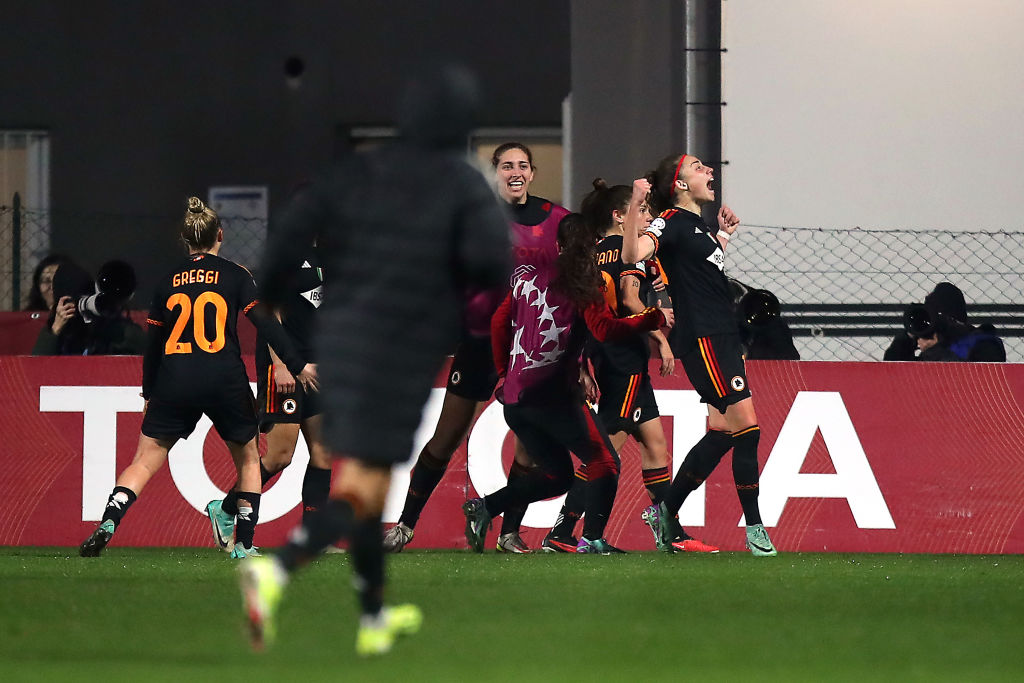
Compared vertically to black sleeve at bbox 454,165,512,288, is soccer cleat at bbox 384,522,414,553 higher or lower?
lower

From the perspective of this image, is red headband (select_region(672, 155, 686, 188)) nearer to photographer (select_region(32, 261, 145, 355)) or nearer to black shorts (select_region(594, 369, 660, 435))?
black shorts (select_region(594, 369, 660, 435))

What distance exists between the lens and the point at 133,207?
18.5 m

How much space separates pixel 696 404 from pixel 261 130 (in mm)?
10536

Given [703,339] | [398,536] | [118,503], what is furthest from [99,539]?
[703,339]

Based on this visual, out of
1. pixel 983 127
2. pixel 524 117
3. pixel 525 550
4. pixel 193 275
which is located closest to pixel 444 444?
pixel 525 550

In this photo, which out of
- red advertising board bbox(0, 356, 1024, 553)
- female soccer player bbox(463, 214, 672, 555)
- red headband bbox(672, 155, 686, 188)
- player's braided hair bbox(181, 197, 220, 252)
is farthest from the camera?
red advertising board bbox(0, 356, 1024, 553)

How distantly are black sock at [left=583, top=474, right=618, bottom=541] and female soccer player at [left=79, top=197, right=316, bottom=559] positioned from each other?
58.1 inches

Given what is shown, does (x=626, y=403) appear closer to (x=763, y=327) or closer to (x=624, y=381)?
(x=624, y=381)

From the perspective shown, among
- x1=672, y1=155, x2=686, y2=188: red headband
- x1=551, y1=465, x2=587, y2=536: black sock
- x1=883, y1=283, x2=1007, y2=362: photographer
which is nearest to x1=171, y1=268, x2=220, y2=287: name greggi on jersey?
x1=551, y1=465, x2=587, y2=536: black sock

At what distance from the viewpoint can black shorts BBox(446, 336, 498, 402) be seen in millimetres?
8039

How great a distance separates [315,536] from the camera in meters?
3.96

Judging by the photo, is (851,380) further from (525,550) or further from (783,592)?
(783,592)

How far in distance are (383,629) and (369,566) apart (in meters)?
0.16

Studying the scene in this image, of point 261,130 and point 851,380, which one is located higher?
point 261,130
